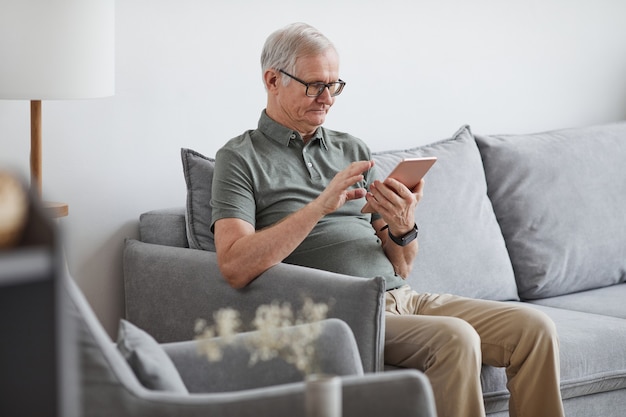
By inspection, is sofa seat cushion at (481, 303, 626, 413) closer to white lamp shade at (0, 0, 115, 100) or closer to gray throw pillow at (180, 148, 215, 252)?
gray throw pillow at (180, 148, 215, 252)

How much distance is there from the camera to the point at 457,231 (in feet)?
9.94

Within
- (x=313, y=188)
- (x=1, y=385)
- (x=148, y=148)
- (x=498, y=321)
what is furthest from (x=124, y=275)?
(x=1, y=385)

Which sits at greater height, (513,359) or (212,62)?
(212,62)

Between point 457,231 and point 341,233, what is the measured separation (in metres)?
0.59

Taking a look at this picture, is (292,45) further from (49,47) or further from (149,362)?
(149,362)

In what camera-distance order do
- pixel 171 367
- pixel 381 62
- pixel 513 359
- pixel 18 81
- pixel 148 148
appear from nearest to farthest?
1. pixel 171 367
2. pixel 18 81
3. pixel 513 359
4. pixel 148 148
5. pixel 381 62

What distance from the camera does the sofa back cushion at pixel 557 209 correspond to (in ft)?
10.5

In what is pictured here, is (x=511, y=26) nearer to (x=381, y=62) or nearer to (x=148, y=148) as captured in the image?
(x=381, y=62)

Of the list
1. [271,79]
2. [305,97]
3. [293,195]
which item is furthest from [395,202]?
[271,79]

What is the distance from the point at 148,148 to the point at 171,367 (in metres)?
1.41

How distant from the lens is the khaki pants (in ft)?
7.35

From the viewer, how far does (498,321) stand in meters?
2.46

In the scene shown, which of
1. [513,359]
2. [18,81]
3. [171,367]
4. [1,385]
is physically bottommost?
[513,359]

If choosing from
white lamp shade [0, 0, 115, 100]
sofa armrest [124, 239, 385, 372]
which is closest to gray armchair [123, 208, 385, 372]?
sofa armrest [124, 239, 385, 372]
